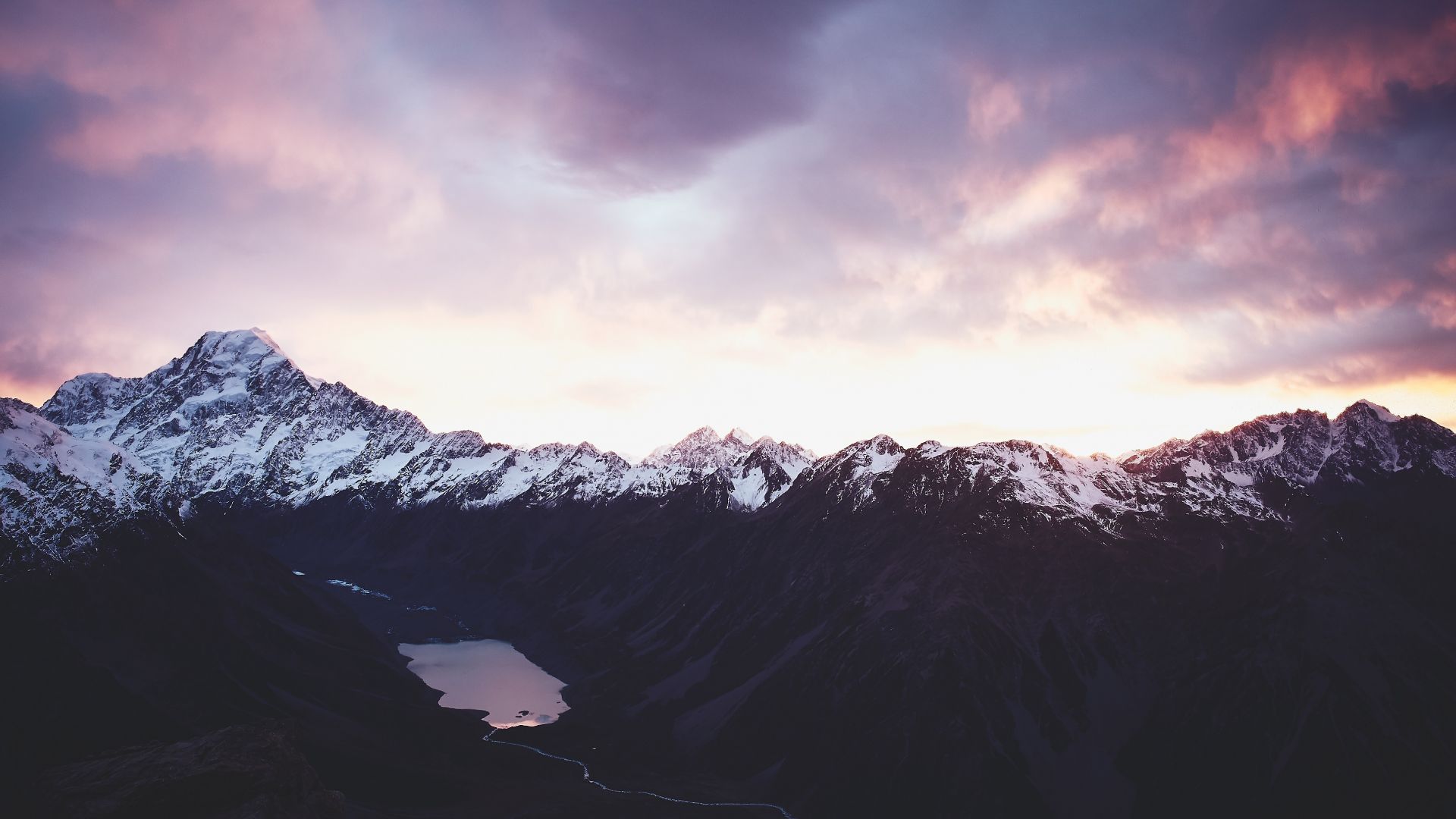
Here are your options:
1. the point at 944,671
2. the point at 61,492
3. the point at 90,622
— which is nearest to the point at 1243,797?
the point at 944,671

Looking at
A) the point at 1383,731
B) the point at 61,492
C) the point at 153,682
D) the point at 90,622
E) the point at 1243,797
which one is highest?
the point at 61,492

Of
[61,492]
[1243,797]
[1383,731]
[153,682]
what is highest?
[61,492]

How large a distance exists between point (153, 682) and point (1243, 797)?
21100 centimetres

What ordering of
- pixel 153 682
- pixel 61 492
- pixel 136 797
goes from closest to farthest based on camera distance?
pixel 136 797, pixel 153 682, pixel 61 492

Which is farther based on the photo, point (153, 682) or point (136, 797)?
point (153, 682)

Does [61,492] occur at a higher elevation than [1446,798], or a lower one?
higher

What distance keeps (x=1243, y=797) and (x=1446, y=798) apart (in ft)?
98.1

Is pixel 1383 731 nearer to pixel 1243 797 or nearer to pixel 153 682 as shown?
pixel 1243 797

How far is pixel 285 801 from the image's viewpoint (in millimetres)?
44562

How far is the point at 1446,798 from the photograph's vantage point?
143 m

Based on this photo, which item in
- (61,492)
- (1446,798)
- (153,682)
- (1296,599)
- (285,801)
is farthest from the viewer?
(61,492)

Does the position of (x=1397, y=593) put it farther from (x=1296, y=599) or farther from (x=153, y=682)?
(x=153, y=682)

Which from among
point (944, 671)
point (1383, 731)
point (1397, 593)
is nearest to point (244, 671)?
point (944, 671)

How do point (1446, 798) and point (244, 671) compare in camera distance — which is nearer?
point (1446, 798)
